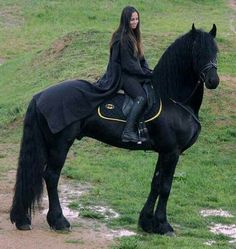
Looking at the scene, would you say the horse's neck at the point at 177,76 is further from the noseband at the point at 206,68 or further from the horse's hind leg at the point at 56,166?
the horse's hind leg at the point at 56,166

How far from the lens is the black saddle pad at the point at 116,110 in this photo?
8.35 metres

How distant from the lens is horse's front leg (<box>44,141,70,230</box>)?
328 inches

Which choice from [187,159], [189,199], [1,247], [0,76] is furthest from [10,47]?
[1,247]

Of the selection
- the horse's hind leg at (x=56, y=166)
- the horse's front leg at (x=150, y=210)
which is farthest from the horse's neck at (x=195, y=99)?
the horse's hind leg at (x=56, y=166)

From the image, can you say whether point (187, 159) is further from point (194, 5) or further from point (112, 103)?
point (194, 5)

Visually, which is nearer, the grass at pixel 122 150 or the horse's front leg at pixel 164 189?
the horse's front leg at pixel 164 189

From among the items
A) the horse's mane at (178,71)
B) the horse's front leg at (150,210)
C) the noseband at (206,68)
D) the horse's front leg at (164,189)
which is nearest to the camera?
the noseband at (206,68)

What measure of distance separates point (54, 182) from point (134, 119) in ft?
4.03

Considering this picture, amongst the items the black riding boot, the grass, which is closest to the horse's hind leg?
the black riding boot

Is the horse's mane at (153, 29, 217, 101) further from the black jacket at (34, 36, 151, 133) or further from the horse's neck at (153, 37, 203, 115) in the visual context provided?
the black jacket at (34, 36, 151, 133)

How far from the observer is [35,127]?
830cm

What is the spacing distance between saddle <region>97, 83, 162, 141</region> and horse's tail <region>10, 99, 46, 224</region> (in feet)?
2.65

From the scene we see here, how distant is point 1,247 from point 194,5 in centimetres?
2868

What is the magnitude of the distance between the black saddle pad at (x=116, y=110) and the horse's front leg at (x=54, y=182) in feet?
2.04
